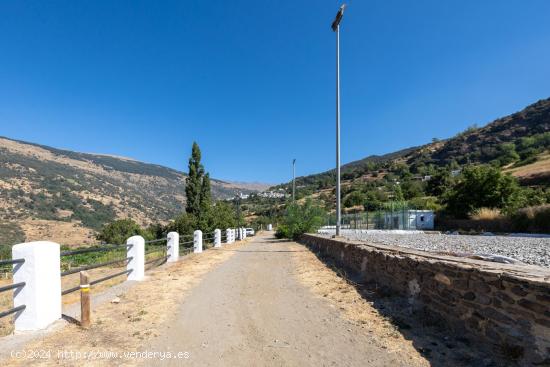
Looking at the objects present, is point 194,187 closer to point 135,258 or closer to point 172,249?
point 172,249

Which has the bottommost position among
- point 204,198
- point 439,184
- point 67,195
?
point 204,198

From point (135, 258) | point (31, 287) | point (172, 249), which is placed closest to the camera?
point (31, 287)

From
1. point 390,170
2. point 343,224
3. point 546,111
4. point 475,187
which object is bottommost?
point 343,224

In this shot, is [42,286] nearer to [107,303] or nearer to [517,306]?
[107,303]

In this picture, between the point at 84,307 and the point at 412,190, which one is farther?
the point at 412,190

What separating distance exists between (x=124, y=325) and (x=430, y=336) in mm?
4478

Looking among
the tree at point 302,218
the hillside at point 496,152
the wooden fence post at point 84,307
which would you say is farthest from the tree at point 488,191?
the wooden fence post at point 84,307

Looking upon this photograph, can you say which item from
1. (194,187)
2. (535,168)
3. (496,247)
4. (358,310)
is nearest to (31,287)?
(358,310)

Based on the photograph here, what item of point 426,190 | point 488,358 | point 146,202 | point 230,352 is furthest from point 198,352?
point 146,202

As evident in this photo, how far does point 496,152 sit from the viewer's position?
78.9m

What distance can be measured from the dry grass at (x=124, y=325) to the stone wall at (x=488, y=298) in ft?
13.6

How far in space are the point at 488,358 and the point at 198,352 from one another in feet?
10.9

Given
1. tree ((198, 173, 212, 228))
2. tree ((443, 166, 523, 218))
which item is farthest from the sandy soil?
tree ((443, 166, 523, 218))

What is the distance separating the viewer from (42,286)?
5449mm
